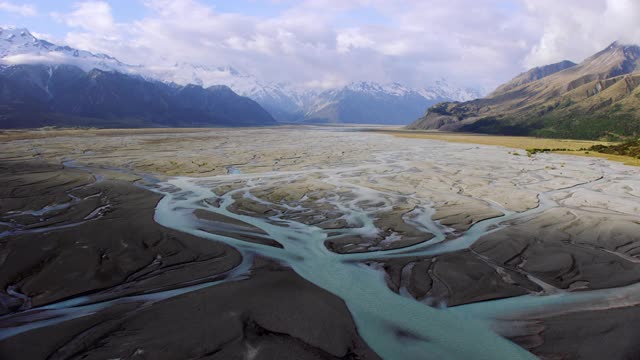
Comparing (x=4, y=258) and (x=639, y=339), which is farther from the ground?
(x=639, y=339)

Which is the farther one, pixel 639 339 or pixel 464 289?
pixel 464 289

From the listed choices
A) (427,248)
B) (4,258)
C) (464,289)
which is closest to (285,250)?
(427,248)

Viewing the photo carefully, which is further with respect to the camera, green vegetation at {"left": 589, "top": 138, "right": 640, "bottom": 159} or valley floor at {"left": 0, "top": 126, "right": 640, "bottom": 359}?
green vegetation at {"left": 589, "top": 138, "right": 640, "bottom": 159}

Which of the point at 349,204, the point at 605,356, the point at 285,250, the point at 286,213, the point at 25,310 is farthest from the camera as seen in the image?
the point at 349,204

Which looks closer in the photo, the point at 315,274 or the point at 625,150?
the point at 315,274

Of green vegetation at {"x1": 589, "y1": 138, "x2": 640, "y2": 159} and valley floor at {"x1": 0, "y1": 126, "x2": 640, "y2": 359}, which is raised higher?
green vegetation at {"x1": 589, "y1": 138, "x2": 640, "y2": 159}

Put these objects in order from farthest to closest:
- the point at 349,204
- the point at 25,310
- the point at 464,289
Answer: the point at 349,204
the point at 464,289
the point at 25,310

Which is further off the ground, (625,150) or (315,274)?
(625,150)

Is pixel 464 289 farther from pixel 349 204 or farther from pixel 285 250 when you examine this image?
pixel 349 204
